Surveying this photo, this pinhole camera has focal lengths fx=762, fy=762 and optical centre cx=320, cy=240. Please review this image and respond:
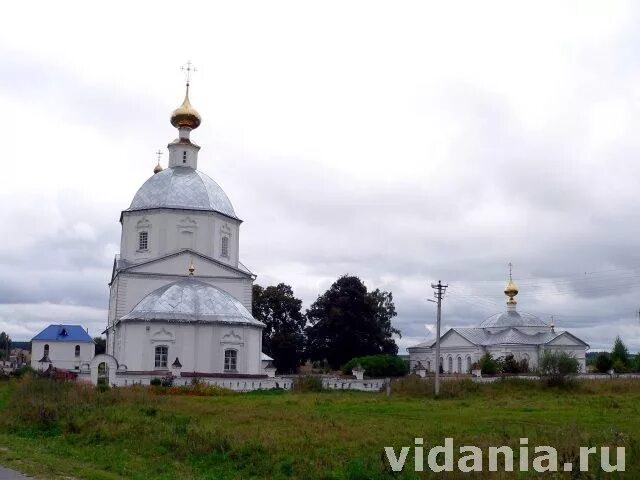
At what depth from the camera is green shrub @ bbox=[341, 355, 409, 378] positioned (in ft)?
161

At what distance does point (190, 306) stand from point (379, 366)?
1593cm

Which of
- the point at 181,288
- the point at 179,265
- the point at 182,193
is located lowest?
the point at 181,288

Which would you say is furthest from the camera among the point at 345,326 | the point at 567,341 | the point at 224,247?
the point at 567,341

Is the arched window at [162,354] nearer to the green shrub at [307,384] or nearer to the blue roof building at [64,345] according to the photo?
the green shrub at [307,384]

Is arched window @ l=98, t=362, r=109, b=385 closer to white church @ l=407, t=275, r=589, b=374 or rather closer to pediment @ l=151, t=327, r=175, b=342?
pediment @ l=151, t=327, r=175, b=342

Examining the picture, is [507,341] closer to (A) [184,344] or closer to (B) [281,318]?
(B) [281,318]

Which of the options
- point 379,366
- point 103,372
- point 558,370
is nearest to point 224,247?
point 103,372

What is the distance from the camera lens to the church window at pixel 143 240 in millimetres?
42656

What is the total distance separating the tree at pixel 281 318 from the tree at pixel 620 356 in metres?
22.9

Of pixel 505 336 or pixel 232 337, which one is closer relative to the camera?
pixel 232 337

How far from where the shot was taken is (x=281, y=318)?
60844 mm

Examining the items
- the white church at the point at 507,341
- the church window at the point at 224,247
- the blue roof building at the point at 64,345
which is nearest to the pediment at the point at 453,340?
the white church at the point at 507,341

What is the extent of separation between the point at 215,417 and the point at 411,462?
875cm

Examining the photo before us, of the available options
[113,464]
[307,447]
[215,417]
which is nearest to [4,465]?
[113,464]
